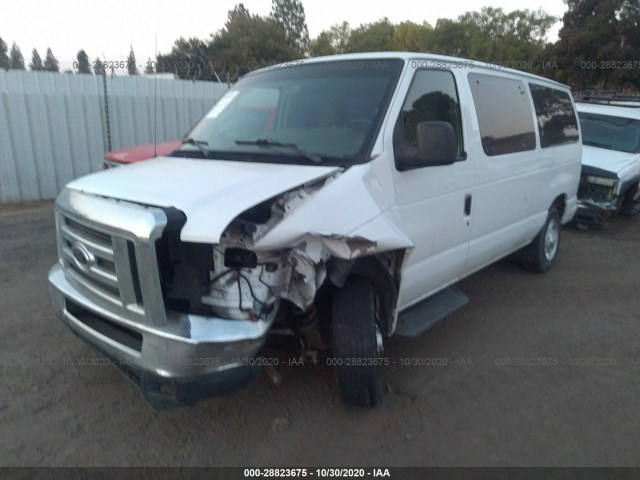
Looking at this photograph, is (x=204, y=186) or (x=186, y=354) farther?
(x=204, y=186)

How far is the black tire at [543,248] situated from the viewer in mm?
6098

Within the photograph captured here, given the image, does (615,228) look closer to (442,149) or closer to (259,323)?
(442,149)

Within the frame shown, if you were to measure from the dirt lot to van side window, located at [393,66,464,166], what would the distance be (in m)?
1.67

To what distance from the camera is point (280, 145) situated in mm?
3523

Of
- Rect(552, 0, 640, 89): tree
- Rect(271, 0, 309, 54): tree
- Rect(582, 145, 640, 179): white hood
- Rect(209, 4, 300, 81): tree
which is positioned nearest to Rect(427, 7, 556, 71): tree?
Rect(552, 0, 640, 89): tree

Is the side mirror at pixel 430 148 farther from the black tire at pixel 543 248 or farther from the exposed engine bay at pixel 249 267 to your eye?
the black tire at pixel 543 248

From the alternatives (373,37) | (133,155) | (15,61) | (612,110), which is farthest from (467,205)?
(373,37)

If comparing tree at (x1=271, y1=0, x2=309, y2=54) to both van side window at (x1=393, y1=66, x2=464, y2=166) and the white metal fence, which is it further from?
van side window at (x1=393, y1=66, x2=464, y2=166)

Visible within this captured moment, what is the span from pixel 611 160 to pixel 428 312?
6.72 m

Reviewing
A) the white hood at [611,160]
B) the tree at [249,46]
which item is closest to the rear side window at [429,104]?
the white hood at [611,160]

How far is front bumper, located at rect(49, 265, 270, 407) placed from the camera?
8.79 feet

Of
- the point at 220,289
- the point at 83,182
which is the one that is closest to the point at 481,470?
the point at 220,289

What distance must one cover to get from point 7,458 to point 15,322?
189cm

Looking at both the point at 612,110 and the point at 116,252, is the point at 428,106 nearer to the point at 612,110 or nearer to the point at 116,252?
the point at 116,252
